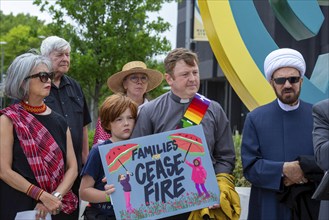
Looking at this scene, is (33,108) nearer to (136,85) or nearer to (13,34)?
(136,85)

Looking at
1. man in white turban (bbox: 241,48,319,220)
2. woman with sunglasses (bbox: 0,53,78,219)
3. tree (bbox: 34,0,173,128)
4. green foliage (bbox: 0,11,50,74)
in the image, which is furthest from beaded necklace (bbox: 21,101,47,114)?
green foliage (bbox: 0,11,50,74)

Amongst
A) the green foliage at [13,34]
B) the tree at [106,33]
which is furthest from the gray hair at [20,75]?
the green foliage at [13,34]

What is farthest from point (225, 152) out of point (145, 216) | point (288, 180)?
point (145, 216)

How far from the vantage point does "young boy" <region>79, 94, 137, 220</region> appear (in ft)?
12.8

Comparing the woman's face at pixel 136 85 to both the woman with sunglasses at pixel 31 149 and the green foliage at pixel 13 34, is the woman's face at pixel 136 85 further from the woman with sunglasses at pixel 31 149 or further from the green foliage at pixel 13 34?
the green foliage at pixel 13 34

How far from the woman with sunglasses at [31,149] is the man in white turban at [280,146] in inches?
46.3

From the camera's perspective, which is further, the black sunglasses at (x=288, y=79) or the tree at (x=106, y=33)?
the tree at (x=106, y=33)

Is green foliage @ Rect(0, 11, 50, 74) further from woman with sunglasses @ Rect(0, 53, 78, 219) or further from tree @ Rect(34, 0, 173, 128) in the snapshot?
woman with sunglasses @ Rect(0, 53, 78, 219)

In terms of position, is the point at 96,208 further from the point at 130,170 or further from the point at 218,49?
the point at 218,49

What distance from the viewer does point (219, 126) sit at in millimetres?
3977

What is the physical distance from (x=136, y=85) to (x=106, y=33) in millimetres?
10754

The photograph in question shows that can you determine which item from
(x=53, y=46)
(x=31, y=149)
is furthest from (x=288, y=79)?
(x=53, y=46)

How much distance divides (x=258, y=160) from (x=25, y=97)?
152 cm

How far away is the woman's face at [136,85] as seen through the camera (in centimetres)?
503
